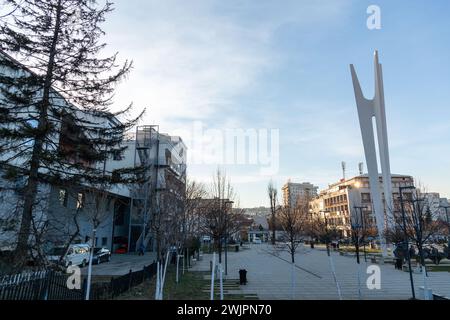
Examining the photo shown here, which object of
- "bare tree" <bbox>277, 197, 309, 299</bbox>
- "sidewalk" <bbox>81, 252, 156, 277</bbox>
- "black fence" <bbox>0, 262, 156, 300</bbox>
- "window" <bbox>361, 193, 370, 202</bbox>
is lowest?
"sidewalk" <bbox>81, 252, 156, 277</bbox>

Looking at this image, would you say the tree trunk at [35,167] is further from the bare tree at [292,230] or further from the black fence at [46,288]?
the bare tree at [292,230]

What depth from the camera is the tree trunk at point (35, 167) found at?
10.7m

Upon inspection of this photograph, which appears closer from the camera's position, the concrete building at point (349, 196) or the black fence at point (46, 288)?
the black fence at point (46, 288)

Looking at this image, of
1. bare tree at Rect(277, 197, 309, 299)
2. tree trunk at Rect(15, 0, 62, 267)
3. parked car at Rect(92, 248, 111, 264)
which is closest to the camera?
tree trunk at Rect(15, 0, 62, 267)

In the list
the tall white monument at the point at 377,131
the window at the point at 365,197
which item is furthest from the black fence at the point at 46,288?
the window at the point at 365,197

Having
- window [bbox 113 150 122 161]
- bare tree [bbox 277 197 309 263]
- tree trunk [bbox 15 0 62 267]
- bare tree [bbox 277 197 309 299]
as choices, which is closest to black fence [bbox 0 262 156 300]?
tree trunk [bbox 15 0 62 267]

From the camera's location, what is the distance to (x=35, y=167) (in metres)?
11.8

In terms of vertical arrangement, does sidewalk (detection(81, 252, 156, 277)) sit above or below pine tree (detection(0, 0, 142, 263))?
below

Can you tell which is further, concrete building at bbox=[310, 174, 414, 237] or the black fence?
concrete building at bbox=[310, 174, 414, 237]

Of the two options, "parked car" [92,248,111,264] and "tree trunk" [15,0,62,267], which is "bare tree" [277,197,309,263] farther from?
"parked car" [92,248,111,264]

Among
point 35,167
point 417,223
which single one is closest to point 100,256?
point 35,167

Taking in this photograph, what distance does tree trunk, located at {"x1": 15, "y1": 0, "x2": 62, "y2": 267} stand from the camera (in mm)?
10703

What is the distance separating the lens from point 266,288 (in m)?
16.6
